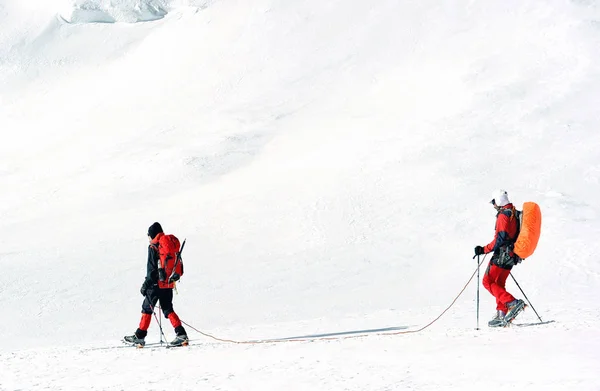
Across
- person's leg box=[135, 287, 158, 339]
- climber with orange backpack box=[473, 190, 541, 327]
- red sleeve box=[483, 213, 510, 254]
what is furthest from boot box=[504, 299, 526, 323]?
person's leg box=[135, 287, 158, 339]

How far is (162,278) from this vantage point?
9.27 m

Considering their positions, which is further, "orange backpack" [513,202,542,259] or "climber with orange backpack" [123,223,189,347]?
"climber with orange backpack" [123,223,189,347]

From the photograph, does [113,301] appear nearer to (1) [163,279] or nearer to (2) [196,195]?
(1) [163,279]

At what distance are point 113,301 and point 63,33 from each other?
29.6m

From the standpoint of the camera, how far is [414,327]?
10.1 meters

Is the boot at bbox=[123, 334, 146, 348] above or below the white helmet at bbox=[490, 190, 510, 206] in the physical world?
below

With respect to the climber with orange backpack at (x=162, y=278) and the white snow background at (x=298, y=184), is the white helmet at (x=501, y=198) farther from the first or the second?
the climber with orange backpack at (x=162, y=278)

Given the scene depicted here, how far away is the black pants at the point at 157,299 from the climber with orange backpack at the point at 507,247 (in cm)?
389

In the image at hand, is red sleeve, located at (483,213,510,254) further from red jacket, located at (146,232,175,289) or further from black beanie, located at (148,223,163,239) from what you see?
black beanie, located at (148,223,163,239)

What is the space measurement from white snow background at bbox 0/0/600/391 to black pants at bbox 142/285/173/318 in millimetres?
616

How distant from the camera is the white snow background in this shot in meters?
7.95

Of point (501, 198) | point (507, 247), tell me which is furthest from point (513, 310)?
point (501, 198)

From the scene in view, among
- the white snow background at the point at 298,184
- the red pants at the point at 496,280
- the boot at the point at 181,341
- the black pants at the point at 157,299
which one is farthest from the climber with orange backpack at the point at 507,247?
the black pants at the point at 157,299

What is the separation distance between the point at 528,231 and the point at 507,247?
0.33m
